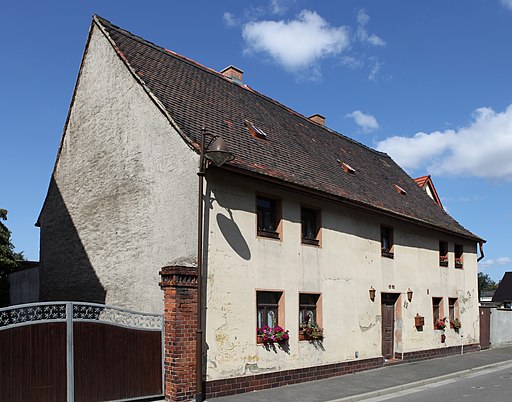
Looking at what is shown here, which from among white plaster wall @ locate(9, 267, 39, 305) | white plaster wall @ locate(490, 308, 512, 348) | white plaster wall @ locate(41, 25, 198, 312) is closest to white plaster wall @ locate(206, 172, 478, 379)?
white plaster wall @ locate(41, 25, 198, 312)

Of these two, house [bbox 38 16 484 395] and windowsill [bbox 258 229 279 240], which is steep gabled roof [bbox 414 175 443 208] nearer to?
house [bbox 38 16 484 395]

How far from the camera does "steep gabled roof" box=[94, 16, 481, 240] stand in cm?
1337

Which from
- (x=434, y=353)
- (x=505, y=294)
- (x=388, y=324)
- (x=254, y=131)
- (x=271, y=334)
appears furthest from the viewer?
(x=505, y=294)

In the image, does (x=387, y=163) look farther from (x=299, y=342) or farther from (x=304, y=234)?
(x=299, y=342)

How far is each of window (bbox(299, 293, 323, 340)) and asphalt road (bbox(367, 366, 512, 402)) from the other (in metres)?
2.48

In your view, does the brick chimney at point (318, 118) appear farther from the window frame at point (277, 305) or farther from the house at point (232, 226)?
the window frame at point (277, 305)

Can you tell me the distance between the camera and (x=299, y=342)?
13.6 m

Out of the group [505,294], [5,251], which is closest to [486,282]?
[505,294]

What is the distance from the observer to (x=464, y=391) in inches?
490

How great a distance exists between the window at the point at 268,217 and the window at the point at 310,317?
193 centimetres

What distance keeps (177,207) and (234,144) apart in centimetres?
247

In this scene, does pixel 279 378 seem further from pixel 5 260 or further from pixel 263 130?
pixel 5 260

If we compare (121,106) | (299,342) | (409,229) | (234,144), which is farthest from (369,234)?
(121,106)

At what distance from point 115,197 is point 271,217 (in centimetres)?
411
